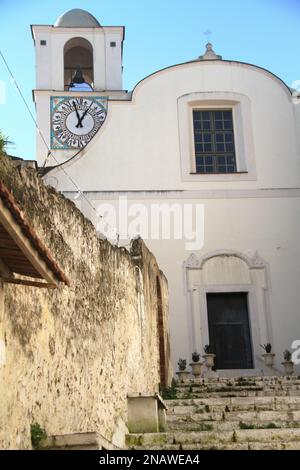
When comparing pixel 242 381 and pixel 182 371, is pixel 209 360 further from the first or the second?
pixel 242 381

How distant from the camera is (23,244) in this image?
4277 mm

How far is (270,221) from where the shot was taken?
53.8 ft

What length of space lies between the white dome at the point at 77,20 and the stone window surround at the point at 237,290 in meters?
9.90

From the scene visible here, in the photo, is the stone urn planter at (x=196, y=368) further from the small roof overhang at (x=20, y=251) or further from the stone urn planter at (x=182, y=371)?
the small roof overhang at (x=20, y=251)

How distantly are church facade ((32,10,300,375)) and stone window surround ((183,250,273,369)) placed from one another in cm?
2

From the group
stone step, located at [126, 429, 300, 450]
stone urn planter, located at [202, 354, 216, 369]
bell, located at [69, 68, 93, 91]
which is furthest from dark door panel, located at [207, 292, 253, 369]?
bell, located at [69, 68, 93, 91]

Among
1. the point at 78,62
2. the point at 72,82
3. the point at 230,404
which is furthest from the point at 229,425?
the point at 78,62

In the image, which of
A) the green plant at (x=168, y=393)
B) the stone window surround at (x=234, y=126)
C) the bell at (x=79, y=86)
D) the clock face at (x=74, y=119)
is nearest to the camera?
the green plant at (x=168, y=393)

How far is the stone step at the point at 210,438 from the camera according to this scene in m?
7.72

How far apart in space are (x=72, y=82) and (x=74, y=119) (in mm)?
1115

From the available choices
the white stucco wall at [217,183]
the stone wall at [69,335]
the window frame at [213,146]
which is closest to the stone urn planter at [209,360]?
the white stucco wall at [217,183]

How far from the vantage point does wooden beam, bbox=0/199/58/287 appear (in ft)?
13.2

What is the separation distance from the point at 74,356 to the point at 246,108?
487 inches

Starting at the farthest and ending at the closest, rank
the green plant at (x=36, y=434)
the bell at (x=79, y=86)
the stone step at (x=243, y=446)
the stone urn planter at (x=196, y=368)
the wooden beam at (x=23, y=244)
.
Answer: the bell at (x=79, y=86) < the stone urn planter at (x=196, y=368) < the stone step at (x=243, y=446) < the green plant at (x=36, y=434) < the wooden beam at (x=23, y=244)
